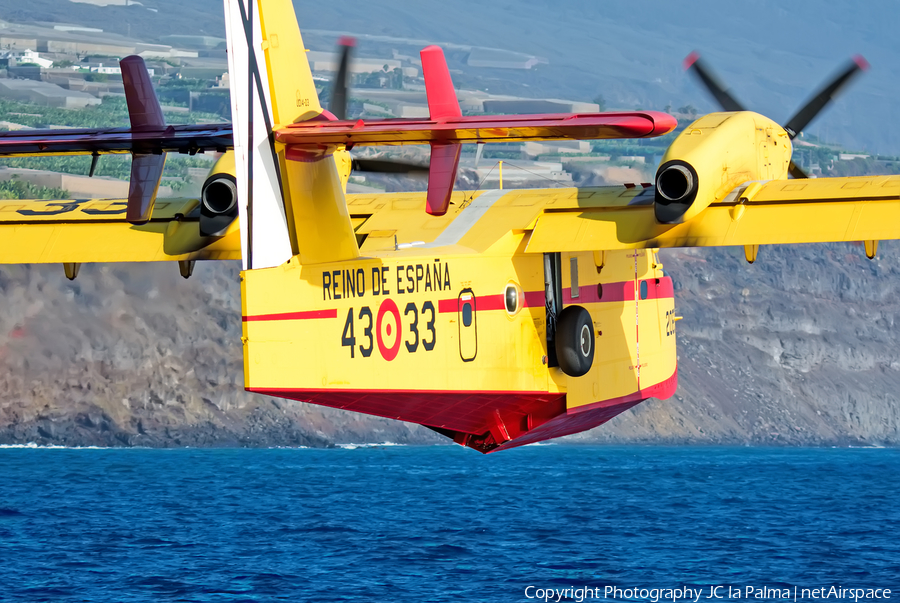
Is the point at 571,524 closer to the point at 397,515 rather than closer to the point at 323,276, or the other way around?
the point at 397,515

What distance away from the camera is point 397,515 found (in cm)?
7356

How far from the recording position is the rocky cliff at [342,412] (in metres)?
110

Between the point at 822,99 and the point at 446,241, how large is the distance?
8.79 m

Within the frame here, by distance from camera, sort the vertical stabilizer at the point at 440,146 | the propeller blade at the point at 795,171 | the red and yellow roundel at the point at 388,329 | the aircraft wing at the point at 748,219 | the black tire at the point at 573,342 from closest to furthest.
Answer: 1. the vertical stabilizer at the point at 440,146
2. the red and yellow roundel at the point at 388,329
3. the aircraft wing at the point at 748,219
4. the black tire at the point at 573,342
5. the propeller blade at the point at 795,171

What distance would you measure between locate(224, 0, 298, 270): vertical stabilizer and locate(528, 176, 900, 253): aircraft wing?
5.46m

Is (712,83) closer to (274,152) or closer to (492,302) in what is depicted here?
(492,302)

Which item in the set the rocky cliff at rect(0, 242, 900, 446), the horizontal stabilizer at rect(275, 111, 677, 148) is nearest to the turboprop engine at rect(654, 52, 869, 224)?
the horizontal stabilizer at rect(275, 111, 677, 148)

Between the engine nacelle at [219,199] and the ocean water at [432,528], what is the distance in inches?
1078

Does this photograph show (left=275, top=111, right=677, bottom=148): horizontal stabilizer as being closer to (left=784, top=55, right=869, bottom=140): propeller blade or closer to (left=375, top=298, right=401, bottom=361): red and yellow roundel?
(left=375, top=298, right=401, bottom=361): red and yellow roundel

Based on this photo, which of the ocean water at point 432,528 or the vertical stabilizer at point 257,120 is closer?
the vertical stabilizer at point 257,120

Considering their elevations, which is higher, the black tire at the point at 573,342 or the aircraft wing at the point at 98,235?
the aircraft wing at the point at 98,235

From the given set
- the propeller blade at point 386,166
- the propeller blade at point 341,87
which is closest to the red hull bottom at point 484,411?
the propeller blade at point 386,166

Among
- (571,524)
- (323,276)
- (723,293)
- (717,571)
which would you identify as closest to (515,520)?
(571,524)

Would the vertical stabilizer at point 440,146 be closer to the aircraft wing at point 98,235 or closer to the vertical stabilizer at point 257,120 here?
the vertical stabilizer at point 257,120
